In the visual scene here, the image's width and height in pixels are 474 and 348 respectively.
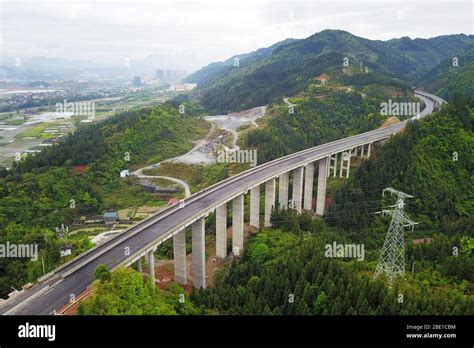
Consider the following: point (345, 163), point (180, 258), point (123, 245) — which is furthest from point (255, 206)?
point (345, 163)

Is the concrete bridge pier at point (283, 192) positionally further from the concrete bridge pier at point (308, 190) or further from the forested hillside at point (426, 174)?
the forested hillside at point (426, 174)

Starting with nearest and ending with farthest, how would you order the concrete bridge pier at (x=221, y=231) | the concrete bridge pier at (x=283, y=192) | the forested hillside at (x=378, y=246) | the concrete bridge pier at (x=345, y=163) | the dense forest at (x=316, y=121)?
the forested hillside at (x=378, y=246)
the concrete bridge pier at (x=221, y=231)
the concrete bridge pier at (x=283, y=192)
the concrete bridge pier at (x=345, y=163)
the dense forest at (x=316, y=121)

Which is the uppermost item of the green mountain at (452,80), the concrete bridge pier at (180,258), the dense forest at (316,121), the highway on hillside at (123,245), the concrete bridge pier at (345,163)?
the green mountain at (452,80)

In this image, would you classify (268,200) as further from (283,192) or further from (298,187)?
(298,187)

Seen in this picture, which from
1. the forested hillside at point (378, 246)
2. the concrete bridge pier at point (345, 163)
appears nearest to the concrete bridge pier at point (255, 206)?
the forested hillside at point (378, 246)

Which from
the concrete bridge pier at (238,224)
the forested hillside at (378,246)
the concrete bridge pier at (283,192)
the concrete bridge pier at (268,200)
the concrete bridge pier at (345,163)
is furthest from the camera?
the concrete bridge pier at (345,163)
